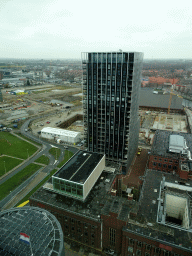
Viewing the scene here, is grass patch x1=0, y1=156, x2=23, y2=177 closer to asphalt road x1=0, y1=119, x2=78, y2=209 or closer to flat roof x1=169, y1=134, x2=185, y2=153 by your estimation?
asphalt road x1=0, y1=119, x2=78, y2=209

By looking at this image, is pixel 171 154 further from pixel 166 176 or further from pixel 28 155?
pixel 28 155

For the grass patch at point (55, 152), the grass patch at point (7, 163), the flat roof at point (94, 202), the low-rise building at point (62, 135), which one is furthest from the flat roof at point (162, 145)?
the grass patch at point (7, 163)

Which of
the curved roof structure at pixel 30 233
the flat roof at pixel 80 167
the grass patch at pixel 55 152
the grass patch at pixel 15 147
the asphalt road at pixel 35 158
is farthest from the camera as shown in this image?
the grass patch at pixel 15 147

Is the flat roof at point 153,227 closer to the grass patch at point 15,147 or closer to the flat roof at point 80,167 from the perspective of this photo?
the flat roof at point 80,167

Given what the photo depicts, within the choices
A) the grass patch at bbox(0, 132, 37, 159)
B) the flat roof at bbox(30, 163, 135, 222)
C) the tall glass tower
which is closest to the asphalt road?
the grass patch at bbox(0, 132, 37, 159)

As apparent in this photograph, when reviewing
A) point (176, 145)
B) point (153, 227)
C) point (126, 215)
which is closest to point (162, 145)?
point (176, 145)

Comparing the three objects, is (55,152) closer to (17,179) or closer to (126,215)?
(17,179)
